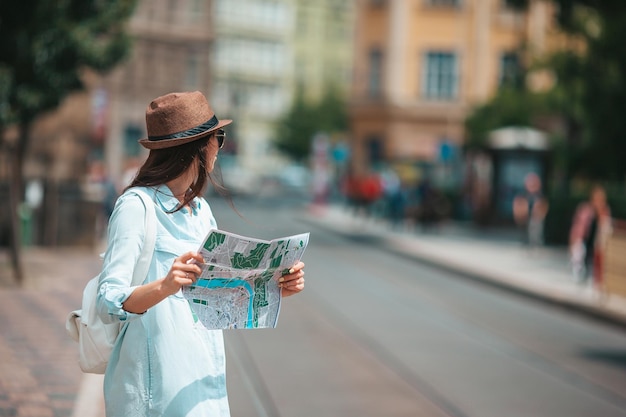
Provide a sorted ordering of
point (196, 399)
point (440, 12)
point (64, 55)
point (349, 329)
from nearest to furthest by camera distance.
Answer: point (196, 399)
point (349, 329)
point (64, 55)
point (440, 12)

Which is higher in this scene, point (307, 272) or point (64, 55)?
point (64, 55)

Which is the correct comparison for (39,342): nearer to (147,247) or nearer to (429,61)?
(147,247)

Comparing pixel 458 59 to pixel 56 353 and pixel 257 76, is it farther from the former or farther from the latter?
pixel 257 76

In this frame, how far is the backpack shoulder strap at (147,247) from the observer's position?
3.27 metres

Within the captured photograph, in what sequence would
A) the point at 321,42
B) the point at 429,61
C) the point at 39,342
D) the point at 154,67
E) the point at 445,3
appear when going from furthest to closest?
the point at 321,42
the point at 154,67
the point at 429,61
the point at 445,3
the point at 39,342

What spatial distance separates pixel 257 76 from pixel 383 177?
2365 inches

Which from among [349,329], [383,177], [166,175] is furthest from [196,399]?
[383,177]

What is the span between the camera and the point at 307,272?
1936cm

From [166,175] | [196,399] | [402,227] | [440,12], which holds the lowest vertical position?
[402,227]

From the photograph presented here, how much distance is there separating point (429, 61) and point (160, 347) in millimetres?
47590

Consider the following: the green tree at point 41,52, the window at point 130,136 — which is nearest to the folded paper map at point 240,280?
the green tree at point 41,52

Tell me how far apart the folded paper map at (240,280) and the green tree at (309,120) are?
82008 mm

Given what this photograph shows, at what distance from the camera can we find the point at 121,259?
3.21 m

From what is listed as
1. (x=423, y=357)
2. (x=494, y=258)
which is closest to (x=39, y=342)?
(x=423, y=357)
